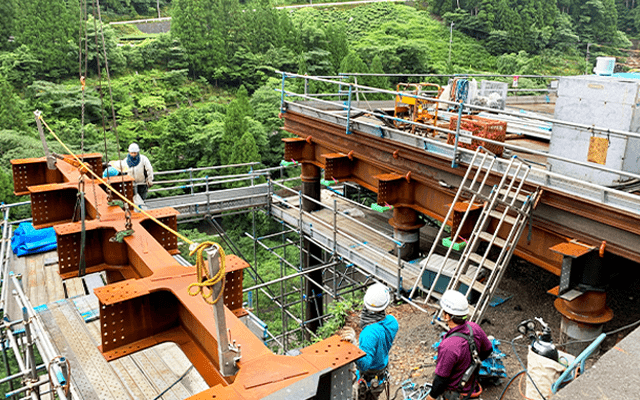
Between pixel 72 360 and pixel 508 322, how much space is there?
23.9 feet

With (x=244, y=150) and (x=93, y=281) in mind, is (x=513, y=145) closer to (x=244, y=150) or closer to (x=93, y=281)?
(x=93, y=281)

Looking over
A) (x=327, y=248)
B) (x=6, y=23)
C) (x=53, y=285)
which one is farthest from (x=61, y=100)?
(x=327, y=248)

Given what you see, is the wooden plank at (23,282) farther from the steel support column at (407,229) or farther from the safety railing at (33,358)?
the steel support column at (407,229)

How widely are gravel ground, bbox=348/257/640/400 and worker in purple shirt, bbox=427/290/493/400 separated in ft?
6.68

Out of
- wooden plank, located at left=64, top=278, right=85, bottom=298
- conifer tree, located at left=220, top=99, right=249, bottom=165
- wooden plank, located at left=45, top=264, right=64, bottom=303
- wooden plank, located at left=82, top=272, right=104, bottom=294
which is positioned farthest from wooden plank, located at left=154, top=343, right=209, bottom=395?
conifer tree, located at left=220, top=99, right=249, bottom=165

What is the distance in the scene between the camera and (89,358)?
679cm

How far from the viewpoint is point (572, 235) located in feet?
26.0

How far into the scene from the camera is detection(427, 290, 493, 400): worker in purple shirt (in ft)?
16.3

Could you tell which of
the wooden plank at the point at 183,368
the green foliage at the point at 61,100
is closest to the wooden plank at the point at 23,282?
the wooden plank at the point at 183,368

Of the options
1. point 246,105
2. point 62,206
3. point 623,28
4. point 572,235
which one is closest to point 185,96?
point 246,105

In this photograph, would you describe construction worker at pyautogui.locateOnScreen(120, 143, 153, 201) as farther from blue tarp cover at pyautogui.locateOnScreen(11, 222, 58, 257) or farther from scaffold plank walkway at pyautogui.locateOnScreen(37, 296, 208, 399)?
scaffold plank walkway at pyautogui.locateOnScreen(37, 296, 208, 399)

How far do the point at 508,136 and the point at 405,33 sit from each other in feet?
195

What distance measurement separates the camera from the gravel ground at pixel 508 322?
7.79 m

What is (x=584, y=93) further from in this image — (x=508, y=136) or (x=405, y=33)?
(x=405, y=33)
